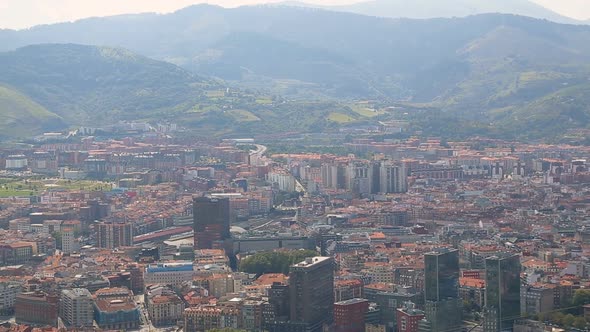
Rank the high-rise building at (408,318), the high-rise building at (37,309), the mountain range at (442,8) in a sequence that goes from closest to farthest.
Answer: the high-rise building at (408,318)
the high-rise building at (37,309)
the mountain range at (442,8)

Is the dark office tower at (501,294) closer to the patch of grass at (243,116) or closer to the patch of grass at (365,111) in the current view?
the patch of grass at (243,116)

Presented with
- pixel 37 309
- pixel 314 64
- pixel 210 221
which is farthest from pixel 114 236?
pixel 314 64

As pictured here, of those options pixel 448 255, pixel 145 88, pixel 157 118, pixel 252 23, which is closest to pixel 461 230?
pixel 448 255

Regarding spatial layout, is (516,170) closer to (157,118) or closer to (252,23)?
(157,118)

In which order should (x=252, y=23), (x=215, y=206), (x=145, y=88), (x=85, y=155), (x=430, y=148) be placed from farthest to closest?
(x=252, y=23), (x=145, y=88), (x=430, y=148), (x=85, y=155), (x=215, y=206)

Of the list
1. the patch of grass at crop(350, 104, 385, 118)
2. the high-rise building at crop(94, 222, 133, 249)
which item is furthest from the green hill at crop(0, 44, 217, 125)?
the high-rise building at crop(94, 222, 133, 249)

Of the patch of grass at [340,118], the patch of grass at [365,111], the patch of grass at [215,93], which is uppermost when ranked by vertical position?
the patch of grass at [215,93]

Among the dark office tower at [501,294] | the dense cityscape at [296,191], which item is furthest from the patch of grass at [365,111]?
the dark office tower at [501,294]
